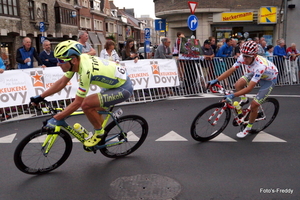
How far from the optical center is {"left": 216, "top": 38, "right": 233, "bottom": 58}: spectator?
11.5 metres

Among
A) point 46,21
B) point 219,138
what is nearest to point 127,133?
point 219,138

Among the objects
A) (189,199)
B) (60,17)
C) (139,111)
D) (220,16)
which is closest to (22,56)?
(139,111)

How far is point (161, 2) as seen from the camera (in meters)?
26.0

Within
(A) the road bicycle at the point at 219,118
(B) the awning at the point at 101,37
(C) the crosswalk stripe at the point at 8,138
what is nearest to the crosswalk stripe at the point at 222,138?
(A) the road bicycle at the point at 219,118

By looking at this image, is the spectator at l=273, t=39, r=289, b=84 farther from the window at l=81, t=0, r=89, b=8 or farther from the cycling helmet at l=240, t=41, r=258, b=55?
the window at l=81, t=0, r=89, b=8

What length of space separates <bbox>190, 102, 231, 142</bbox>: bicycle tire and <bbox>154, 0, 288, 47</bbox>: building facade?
63.5ft

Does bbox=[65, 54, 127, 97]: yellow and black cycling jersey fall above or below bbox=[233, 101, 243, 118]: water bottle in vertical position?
above

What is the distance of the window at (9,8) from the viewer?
25.6m

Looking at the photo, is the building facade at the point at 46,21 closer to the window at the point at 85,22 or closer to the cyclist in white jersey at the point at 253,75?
the window at the point at 85,22

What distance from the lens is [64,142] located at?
4.25 meters

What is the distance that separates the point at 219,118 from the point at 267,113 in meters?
1.31

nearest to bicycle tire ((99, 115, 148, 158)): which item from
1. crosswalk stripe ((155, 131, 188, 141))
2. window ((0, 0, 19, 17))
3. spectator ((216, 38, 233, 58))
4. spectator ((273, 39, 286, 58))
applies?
crosswalk stripe ((155, 131, 188, 141))

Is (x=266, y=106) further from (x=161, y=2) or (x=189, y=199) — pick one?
(x=161, y=2)

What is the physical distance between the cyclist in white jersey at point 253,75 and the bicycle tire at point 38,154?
8.48 ft
